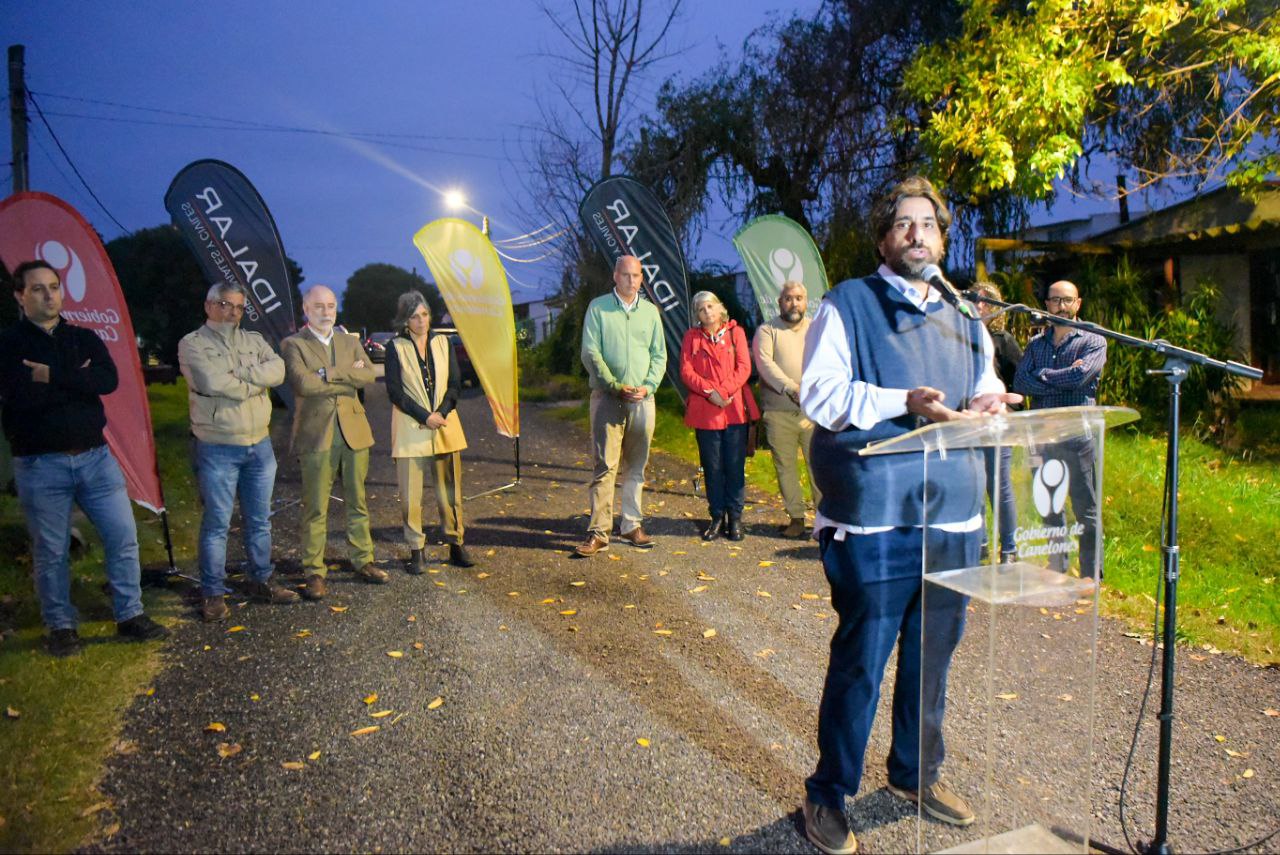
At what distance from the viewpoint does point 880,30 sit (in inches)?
708

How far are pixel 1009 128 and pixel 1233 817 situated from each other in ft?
28.3

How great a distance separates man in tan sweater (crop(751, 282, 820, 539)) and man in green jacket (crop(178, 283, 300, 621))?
378 cm

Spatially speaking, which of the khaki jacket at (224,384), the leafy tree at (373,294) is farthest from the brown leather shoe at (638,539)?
the leafy tree at (373,294)

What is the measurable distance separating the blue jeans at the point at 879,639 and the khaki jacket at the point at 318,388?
421 centimetres

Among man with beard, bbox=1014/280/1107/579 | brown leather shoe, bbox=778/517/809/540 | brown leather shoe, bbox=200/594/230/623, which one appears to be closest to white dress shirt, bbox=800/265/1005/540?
man with beard, bbox=1014/280/1107/579

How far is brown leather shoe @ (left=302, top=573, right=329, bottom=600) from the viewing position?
5.96 metres

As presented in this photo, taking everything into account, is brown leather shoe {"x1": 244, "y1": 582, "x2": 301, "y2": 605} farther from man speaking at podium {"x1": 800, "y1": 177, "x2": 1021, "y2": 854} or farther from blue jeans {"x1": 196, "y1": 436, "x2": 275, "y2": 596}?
man speaking at podium {"x1": 800, "y1": 177, "x2": 1021, "y2": 854}

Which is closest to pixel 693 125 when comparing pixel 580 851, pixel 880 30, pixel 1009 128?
pixel 880 30

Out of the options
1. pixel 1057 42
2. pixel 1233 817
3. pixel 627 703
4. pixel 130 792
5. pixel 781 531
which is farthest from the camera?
pixel 1057 42

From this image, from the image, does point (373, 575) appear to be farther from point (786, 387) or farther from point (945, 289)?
point (945, 289)

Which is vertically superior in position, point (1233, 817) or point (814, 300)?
point (814, 300)

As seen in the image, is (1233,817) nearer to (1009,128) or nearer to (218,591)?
(218,591)

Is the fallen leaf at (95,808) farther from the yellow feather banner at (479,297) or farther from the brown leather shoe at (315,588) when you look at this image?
the yellow feather banner at (479,297)

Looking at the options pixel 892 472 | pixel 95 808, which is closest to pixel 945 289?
pixel 892 472
